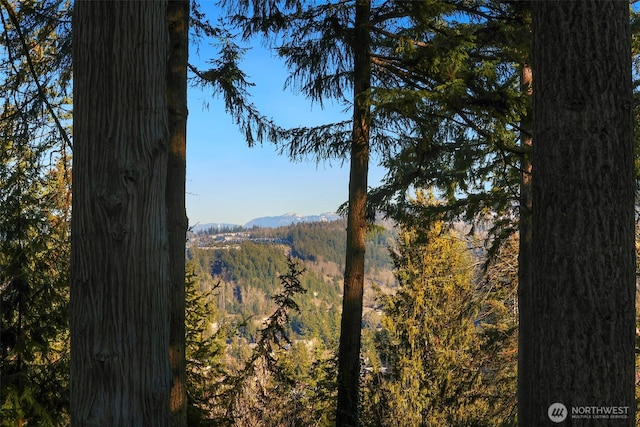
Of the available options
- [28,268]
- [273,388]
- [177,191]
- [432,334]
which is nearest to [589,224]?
[177,191]

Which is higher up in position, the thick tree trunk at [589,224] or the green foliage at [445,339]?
the thick tree trunk at [589,224]

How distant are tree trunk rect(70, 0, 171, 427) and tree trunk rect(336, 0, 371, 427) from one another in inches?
171

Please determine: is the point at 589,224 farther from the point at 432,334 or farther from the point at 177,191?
the point at 432,334

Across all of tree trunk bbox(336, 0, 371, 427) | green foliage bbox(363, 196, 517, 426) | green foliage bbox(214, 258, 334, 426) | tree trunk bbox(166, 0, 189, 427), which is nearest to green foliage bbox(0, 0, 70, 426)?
tree trunk bbox(166, 0, 189, 427)

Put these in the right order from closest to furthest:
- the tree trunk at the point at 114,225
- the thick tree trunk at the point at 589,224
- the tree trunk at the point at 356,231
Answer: the tree trunk at the point at 114,225 → the thick tree trunk at the point at 589,224 → the tree trunk at the point at 356,231

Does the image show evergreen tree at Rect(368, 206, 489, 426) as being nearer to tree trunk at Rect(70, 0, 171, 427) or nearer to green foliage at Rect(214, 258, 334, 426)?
green foliage at Rect(214, 258, 334, 426)

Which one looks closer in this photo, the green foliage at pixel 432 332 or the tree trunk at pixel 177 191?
the tree trunk at pixel 177 191

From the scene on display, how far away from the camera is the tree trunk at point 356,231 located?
5777 millimetres

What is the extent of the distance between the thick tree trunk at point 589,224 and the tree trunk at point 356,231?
12.6 ft

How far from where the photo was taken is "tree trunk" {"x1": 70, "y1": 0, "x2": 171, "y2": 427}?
4.72 ft

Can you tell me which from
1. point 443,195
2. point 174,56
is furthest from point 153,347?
point 443,195

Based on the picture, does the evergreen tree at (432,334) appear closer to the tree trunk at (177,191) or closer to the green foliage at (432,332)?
the green foliage at (432,332)

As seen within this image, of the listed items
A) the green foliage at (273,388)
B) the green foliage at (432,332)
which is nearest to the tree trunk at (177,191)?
the green foliage at (273,388)

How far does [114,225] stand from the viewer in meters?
1.45
